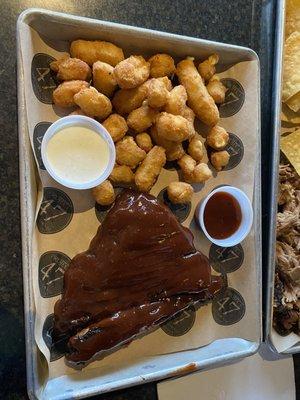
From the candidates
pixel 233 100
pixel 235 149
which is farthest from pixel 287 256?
pixel 233 100

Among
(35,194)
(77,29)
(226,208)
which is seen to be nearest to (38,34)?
(77,29)

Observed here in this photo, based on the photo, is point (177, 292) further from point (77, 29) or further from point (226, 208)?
point (77, 29)

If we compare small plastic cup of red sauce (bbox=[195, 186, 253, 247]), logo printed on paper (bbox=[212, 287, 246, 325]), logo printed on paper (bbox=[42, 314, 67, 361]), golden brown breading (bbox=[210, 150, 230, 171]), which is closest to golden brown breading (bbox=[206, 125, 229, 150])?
golden brown breading (bbox=[210, 150, 230, 171])

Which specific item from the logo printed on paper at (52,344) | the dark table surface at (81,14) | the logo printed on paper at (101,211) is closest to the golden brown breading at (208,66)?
A: the dark table surface at (81,14)

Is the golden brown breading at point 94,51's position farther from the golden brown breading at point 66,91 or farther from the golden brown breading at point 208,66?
the golden brown breading at point 208,66

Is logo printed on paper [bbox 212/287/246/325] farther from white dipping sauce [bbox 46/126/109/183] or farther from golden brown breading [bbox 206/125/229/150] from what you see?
white dipping sauce [bbox 46/126/109/183]
